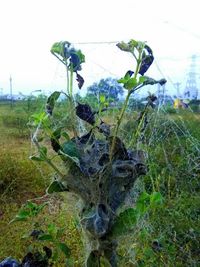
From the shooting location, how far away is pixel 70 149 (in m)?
0.90

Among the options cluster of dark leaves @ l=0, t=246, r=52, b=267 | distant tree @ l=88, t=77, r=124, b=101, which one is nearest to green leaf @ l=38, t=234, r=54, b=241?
cluster of dark leaves @ l=0, t=246, r=52, b=267

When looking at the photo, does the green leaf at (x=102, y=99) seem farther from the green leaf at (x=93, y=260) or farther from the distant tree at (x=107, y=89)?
the green leaf at (x=93, y=260)

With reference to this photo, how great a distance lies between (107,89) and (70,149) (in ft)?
0.63

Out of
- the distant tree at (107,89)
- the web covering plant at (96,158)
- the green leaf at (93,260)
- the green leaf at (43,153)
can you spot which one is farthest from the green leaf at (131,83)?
the green leaf at (93,260)

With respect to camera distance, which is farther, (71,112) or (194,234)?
(194,234)

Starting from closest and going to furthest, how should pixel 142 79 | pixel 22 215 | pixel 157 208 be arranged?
pixel 142 79
pixel 22 215
pixel 157 208

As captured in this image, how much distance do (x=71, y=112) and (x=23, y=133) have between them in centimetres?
468

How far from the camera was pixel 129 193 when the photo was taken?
0.97 metres

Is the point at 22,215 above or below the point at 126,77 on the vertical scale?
below

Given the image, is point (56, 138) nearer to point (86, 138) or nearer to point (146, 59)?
point (86, 138)

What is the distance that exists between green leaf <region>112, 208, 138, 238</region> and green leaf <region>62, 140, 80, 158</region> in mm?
159

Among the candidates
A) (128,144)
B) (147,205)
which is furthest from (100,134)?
(147,205)

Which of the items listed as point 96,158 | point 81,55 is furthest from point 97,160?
point 81,55

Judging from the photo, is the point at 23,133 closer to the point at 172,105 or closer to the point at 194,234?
the point at 194,234
